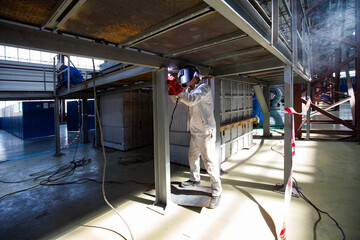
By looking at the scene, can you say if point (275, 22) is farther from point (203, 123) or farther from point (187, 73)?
point (203, 123)

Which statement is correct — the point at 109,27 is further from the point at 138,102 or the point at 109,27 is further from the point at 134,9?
the point at 138,102

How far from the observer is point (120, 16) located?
5.92 ft

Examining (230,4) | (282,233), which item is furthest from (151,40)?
(282,233)

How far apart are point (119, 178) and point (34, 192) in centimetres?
180

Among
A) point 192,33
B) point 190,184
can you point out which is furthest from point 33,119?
point 192,33

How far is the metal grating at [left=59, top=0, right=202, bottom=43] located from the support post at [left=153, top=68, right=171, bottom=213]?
103 centimetres

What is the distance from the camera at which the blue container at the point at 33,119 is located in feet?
35.8

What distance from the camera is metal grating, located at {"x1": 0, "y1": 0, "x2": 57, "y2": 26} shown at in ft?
4.79

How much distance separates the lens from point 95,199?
3.76 meters

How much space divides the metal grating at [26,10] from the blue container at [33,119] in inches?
469

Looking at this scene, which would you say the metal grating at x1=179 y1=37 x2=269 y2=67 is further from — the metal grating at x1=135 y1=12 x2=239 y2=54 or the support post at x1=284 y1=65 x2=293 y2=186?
the support post at x1=284 y1=65 x2=293 y2=186

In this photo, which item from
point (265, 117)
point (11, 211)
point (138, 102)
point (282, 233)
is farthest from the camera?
point (265, 117)

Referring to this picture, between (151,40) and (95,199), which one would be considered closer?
(151,40)

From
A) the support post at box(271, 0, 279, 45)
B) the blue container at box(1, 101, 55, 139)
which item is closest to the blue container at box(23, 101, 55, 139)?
the blue container at box(1, 101, 55, 139)
